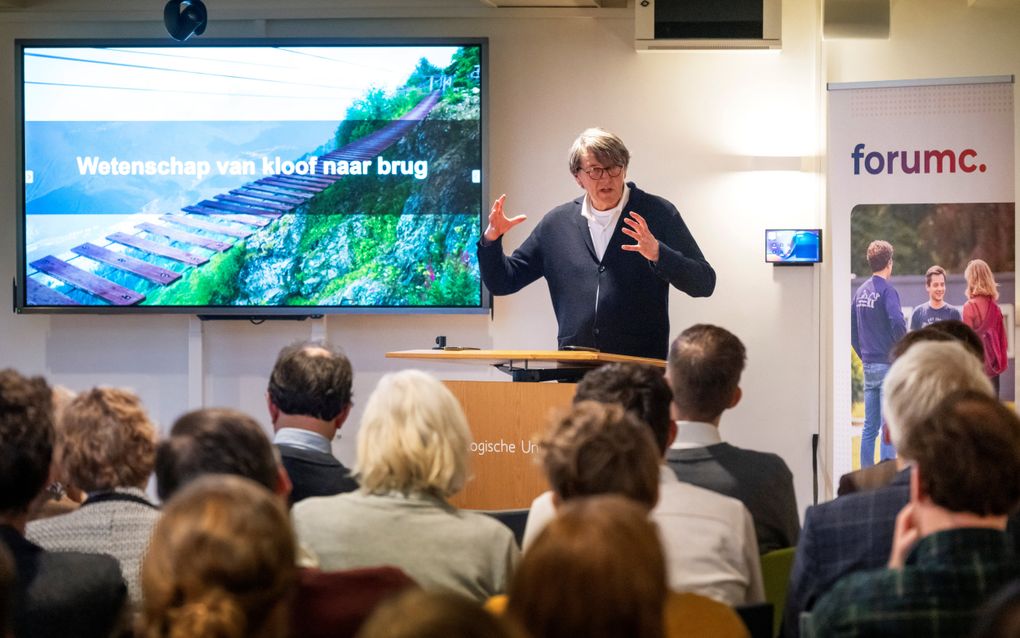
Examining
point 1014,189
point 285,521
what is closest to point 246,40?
point 1014,189

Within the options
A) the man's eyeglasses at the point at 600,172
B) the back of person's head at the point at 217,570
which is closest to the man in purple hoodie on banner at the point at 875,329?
the man's eyeglasses at the point at 600,172

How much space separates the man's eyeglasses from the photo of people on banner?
1466 millimetres

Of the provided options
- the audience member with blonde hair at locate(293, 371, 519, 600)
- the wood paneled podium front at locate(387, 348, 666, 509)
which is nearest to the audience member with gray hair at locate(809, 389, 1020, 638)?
the audience member with blonde hair at locate(293, 371, 519, 600)

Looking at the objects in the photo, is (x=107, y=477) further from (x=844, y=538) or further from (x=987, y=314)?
(x=987, y=314)

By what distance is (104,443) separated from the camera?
2.69 meters

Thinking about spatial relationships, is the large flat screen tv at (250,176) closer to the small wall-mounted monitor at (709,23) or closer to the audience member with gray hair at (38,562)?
the small wall-mounted monitor at (709,23)

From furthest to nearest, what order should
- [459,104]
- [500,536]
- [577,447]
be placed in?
[459,104], [500,536], [577,447]

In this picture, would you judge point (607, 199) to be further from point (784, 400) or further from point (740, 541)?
point (740, 541)

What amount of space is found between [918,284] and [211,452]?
4495 millimetres

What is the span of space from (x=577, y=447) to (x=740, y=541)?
1.97ft

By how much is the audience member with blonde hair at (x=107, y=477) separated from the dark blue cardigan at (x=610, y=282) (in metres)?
2.75

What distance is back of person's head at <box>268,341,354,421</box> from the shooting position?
3523 millimetres

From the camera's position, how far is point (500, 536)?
255 centimetres

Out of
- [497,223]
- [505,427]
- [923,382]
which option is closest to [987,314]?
[497,223]
